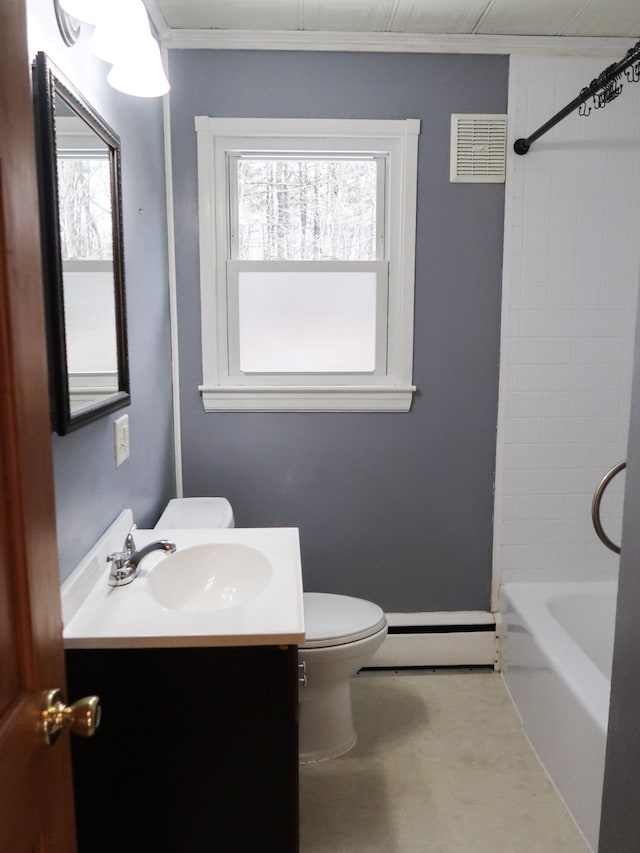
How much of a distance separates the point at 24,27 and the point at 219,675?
107 cm

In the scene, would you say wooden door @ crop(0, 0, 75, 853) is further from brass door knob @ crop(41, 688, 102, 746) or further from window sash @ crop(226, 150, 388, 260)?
window sash @ crop(226, 150, 388, 260)

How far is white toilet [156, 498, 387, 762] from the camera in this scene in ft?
5.98

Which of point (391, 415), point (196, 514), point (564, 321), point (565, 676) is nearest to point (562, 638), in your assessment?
point (565, 676)

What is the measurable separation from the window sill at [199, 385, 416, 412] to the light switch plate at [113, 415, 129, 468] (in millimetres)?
672

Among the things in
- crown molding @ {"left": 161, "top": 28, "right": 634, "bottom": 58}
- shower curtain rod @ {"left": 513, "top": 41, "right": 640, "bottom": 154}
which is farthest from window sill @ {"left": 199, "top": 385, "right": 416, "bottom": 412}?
crown molding @ {"left": 161, "top": 28, "right": 634, "bottom": 58}

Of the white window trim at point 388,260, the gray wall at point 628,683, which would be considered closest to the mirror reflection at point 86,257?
the white window trim at point 388,260

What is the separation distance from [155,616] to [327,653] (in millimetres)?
767

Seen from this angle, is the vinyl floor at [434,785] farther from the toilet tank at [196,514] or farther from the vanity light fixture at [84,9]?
the vanity light fixture at [84,9]

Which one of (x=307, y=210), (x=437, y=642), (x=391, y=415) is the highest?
(x=307, y=210)

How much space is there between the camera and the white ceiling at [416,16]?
6.48 feet

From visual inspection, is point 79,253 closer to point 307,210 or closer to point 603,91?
point 307,210

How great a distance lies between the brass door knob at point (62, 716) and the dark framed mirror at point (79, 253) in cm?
58

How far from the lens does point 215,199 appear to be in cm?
225

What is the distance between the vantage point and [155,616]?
1.20 m
